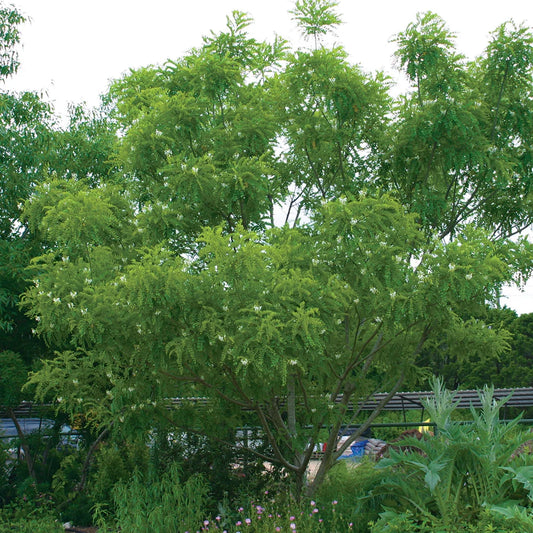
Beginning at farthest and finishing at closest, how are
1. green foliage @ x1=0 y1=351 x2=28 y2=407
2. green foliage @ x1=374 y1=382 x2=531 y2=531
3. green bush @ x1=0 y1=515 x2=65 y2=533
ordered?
green foliage @ x1=0 y1=351 x2=28 y2=407 < green bush @ x1=0 y1=515 x2=65 y2=533 < green foliage @ x1=374 y1=382 x2=531 y2=531

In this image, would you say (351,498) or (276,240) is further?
(351,498)

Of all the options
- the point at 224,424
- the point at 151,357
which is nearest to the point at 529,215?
the point at 224,424

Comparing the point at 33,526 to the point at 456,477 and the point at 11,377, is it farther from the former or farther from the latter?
the point at 456,477

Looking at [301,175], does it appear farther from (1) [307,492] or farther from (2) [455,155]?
(1) [307,492]

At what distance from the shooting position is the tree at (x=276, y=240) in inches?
232

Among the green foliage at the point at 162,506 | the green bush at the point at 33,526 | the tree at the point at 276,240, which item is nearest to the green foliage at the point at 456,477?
the tree at the point at 276,240

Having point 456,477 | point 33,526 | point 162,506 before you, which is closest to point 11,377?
point 33,526

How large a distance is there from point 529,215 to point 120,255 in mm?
6185

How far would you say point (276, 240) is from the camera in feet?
22.9

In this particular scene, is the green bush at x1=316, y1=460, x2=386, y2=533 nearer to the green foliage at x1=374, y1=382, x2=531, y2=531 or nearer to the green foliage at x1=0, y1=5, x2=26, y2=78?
the green foliage at x1=374, y1=382, x2=531, y2=531

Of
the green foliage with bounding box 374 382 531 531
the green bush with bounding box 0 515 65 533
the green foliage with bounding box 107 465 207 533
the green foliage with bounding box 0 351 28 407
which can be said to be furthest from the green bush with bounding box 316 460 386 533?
the green foliage with bounding box 0 351 28 407

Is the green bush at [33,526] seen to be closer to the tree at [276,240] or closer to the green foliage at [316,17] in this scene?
the tree at [276,240]

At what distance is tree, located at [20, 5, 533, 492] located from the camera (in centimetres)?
590

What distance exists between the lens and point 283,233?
6906 millimetres
